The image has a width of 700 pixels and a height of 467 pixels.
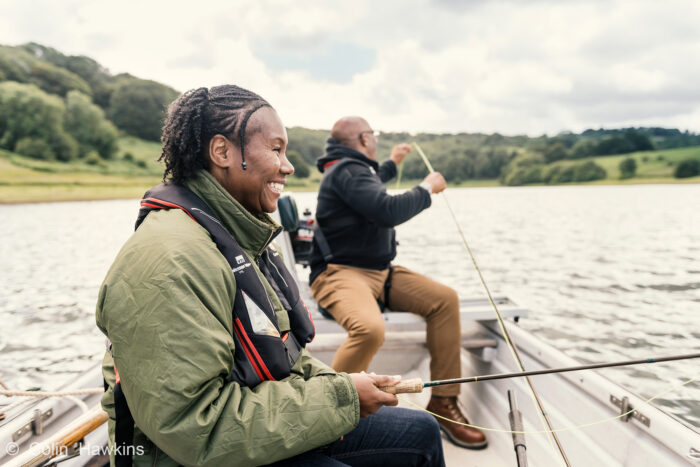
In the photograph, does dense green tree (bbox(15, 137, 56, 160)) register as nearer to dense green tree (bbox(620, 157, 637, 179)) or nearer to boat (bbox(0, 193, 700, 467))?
boat (bbox(0, 193, 700, 467))

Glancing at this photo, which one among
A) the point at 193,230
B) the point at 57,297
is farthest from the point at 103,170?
the point at 193,230

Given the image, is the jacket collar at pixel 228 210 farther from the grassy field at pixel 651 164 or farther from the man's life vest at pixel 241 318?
the grassy field at pixel 651 164

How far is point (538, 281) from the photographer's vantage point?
12148 mm

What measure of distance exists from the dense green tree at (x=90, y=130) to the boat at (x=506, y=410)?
58.2 metres

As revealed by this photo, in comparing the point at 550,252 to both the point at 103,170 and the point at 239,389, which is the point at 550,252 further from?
the point at 103,170

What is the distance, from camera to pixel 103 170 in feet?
158

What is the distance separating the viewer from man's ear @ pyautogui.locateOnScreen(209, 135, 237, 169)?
131cm

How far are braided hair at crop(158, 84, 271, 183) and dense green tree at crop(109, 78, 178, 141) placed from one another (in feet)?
206

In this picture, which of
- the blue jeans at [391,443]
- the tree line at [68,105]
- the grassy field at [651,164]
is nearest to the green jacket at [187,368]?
the blue jeans at [391,443]

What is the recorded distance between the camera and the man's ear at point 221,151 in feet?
4.30

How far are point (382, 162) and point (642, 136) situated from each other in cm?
6506

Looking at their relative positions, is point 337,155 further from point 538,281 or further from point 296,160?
point 538,281

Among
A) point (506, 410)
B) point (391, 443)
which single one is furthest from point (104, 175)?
point (391, 443)

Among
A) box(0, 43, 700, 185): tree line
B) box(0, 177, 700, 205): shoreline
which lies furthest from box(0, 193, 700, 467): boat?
box(0, 177, 700, 205): shoreline
